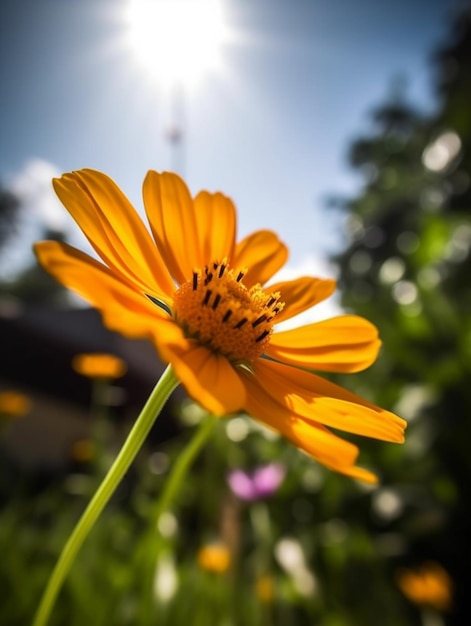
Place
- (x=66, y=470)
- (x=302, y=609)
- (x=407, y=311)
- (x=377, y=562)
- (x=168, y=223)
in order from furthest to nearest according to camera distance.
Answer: (x=66, y=470) → (x=407, y=311) → (x=377, y=562) → (x=302, y=609) → (x=168, y=223)

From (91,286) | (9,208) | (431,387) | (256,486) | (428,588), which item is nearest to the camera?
(91,286)

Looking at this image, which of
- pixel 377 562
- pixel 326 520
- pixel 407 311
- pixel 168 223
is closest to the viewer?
pixel 168 223

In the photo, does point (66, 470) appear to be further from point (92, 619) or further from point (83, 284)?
point (83, 284)

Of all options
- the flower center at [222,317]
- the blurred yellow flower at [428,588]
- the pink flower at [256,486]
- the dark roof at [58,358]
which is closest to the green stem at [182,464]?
the flower center at [222,317]

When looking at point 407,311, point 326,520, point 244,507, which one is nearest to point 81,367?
point 244,507

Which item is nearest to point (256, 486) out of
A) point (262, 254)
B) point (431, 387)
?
point (431, 387)

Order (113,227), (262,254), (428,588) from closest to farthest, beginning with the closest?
1. (113,227)
2. (262,254)
3. (428,588)

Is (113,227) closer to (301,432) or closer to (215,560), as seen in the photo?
(301,432)
